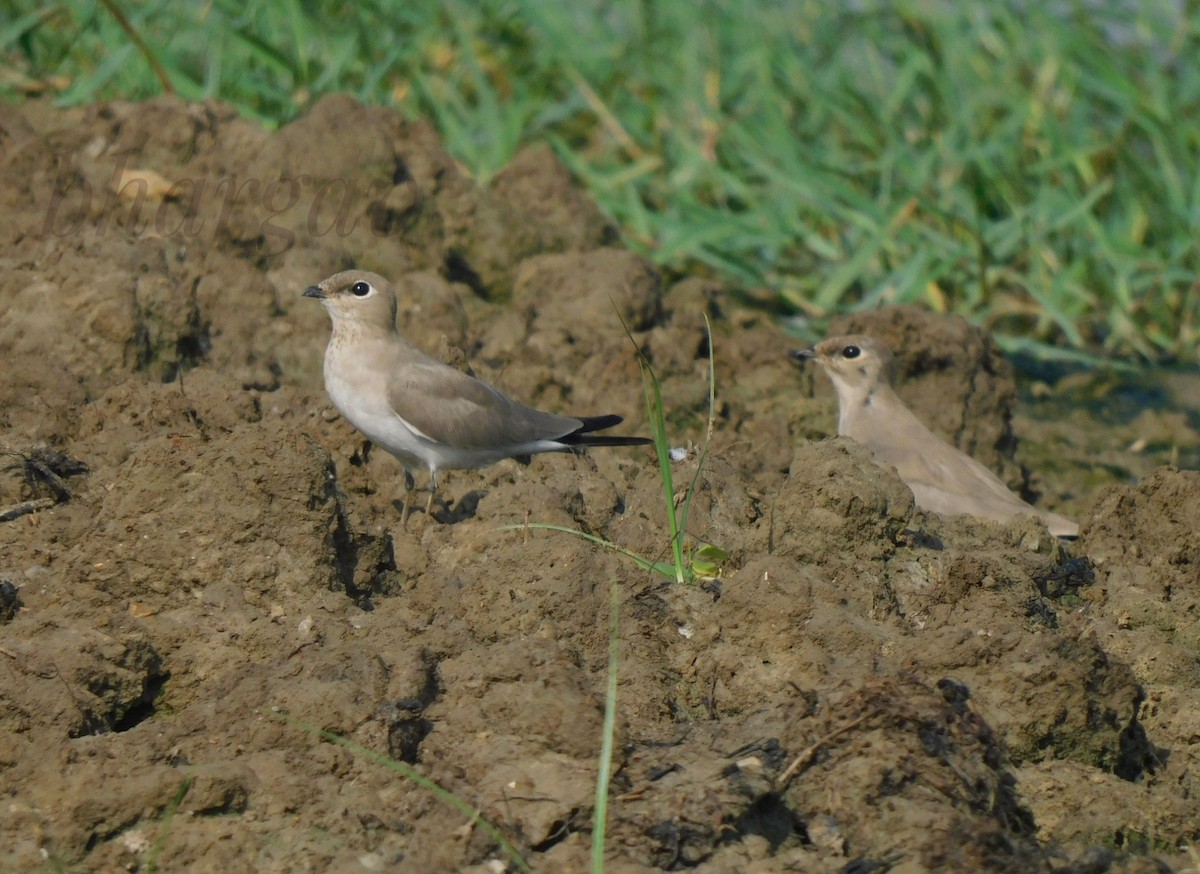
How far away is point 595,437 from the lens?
5.68 m

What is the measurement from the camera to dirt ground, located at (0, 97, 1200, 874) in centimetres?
344

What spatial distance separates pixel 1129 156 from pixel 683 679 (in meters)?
6.24

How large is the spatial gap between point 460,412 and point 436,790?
229 centimetres

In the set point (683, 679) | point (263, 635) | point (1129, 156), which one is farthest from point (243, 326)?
point (1129, 156)

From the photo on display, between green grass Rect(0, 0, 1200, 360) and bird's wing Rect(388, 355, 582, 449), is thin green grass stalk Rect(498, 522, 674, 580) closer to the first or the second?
bird's wing Rect(388, 355, 582, 449)

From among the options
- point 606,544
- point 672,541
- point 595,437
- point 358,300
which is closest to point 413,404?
point 358,300

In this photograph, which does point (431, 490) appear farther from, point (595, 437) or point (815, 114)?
point (815, 114)

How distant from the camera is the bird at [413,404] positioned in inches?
212

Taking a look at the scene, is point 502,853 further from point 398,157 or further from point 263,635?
point 398,157

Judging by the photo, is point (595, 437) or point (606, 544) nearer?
point (606, 544)

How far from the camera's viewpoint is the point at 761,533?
15.6ft

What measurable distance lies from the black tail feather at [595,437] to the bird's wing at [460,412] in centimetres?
3

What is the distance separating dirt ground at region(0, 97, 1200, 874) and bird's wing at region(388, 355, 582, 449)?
0.47ft

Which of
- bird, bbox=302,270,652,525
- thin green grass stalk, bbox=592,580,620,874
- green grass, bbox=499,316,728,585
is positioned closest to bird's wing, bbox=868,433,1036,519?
bird, bbox=302,270,652,525
